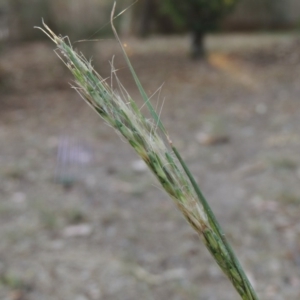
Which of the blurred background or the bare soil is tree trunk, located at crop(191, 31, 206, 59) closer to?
the blurred background

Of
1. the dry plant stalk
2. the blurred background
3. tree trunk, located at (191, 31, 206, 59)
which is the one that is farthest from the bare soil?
tree trunk, located at (191, 31, 206, 59)

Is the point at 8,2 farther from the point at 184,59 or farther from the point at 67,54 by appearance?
the point at 67,54

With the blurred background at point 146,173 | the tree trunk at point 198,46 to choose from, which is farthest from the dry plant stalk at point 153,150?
the tree trunk at point 198,46

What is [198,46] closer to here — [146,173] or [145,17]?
[145,17]

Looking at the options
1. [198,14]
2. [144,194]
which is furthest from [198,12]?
[144,194]

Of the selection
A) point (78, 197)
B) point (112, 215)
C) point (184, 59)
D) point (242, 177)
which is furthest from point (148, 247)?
point (184, 59)
